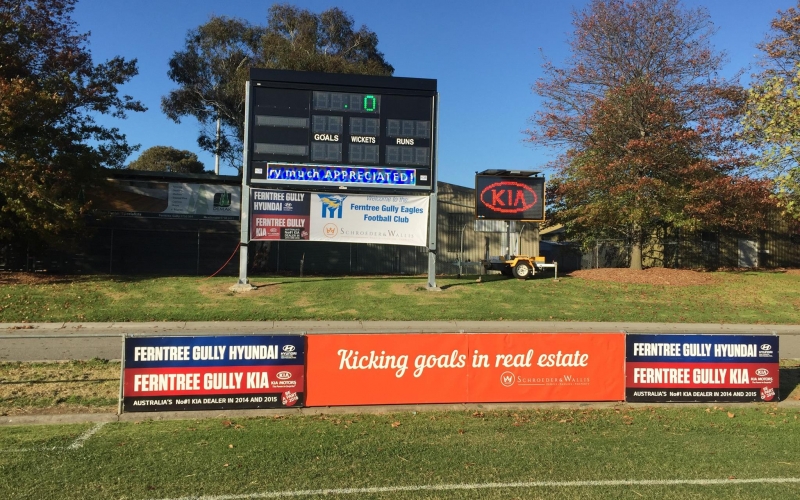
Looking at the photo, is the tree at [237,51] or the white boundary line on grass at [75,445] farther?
the tree at [237,51]

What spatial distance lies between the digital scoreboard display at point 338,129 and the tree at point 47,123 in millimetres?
7158

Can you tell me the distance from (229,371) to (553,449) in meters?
4.54

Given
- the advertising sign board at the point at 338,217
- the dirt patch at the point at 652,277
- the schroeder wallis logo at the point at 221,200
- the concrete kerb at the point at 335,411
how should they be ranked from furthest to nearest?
the schroeder wallis logo at the point at 221,200 → the dirt patch at the point at 652,277 → the advertising sign board at the point at 338,217 → the concrete kerb at the point at 335,411

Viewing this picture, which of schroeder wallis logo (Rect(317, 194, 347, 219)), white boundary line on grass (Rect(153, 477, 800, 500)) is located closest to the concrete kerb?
white boundary line on grass (Rect(153, 477, 800, 500))

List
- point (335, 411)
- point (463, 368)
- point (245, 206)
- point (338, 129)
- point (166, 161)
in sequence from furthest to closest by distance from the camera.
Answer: point (166, 161) < point (245, 206) < point (338, 129) < point (463, 368) < point (335, 411)

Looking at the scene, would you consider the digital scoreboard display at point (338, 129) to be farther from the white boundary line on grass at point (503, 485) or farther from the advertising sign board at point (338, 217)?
the white boundary line on grass at point (503, 485)

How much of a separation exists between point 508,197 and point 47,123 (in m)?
18.5

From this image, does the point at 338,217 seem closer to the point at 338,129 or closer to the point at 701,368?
the point at 338,129

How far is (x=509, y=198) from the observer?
2631 centimetres

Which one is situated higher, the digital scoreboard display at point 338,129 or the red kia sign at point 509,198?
→ the digital scoreboard display at point 338,129

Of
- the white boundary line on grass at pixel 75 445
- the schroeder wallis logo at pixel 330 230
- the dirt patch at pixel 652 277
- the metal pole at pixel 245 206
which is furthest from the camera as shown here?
the dirt patch at pixel 652 277

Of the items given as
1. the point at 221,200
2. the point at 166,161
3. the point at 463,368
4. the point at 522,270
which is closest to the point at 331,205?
the point at 522,270

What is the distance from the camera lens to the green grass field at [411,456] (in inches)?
217

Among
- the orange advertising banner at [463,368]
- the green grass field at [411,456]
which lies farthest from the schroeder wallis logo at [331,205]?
the green grass field at [411,456]
